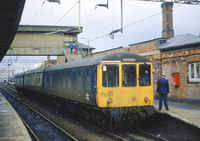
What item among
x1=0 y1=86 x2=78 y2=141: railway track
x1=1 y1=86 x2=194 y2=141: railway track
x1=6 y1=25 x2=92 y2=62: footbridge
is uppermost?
x1=6 y1=25 x2=92 y2=62: footbridge

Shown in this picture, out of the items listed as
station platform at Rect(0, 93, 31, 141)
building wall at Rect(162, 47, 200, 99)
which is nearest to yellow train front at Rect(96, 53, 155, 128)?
station platform at Rect(0, 93, 31, 141)

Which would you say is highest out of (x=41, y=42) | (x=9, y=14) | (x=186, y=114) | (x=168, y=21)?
(x=168, y=21)

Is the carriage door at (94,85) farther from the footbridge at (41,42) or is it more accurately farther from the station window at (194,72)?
the footbridge at (41,42)

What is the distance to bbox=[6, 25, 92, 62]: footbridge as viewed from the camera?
2375 centimetres

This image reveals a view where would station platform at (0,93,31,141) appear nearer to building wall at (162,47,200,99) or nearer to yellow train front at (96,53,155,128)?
yellow train front at (96,53,155,128)

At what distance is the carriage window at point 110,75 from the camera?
30.2 ft

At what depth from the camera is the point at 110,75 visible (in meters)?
9.29

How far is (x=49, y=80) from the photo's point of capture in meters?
17.1

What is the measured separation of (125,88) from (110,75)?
2.41ft

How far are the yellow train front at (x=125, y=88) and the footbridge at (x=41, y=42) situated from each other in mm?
14437

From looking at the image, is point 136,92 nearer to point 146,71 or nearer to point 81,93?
point 146,71

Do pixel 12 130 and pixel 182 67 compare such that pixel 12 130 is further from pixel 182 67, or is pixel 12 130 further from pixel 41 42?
pixel 41 42

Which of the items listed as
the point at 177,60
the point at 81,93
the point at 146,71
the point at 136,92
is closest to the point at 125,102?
the point at 136,92

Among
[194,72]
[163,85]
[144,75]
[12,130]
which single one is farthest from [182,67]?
[12,130]
